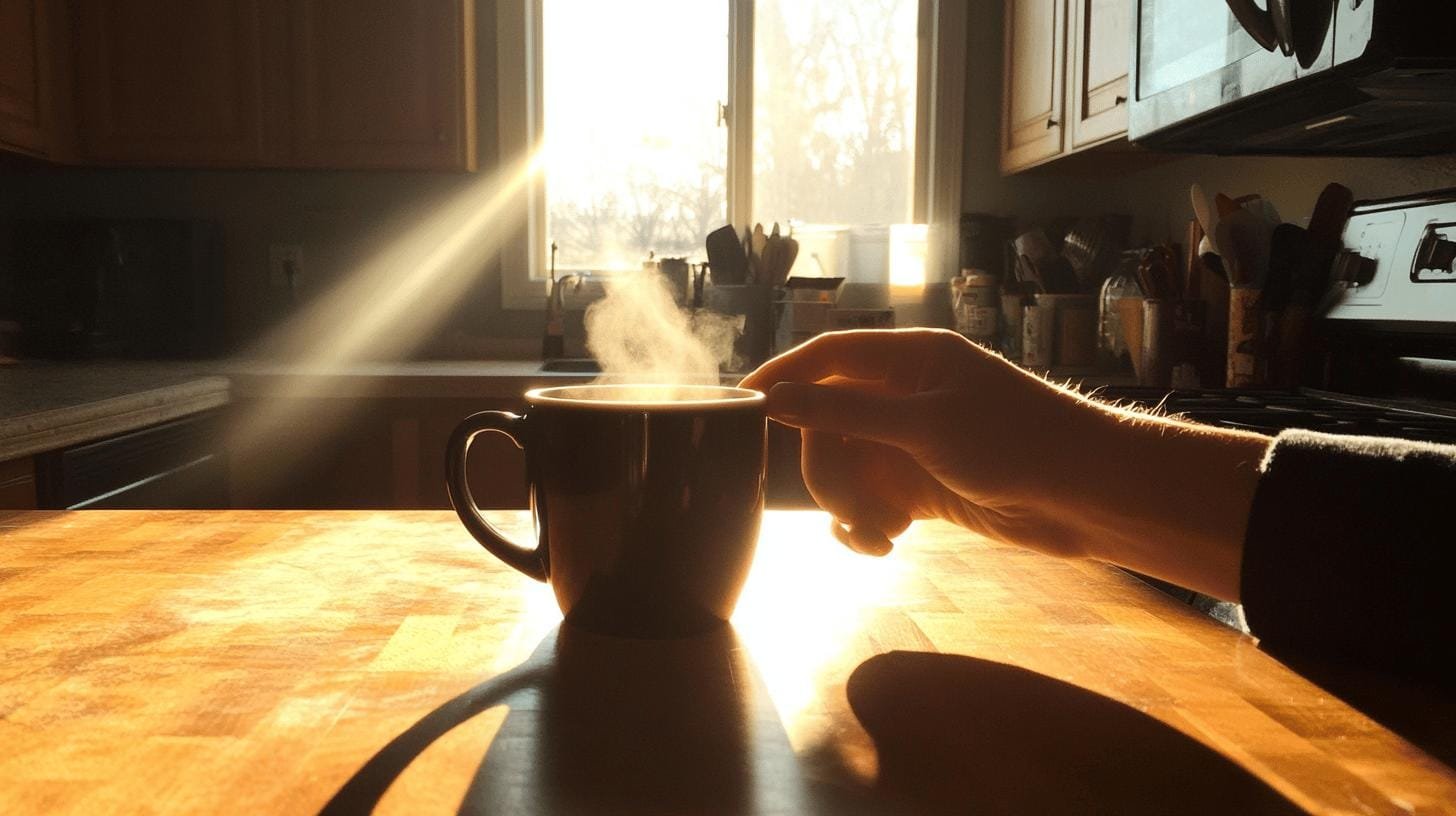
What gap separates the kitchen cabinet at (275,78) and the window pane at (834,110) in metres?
0.89

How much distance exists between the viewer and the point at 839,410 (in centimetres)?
58

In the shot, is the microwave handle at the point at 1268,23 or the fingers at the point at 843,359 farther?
the microwave handle at the point at 1268,23

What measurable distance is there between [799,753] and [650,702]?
0.07 m

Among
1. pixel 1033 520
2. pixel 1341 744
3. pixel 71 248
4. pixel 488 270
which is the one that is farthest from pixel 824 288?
pixel 1341 744

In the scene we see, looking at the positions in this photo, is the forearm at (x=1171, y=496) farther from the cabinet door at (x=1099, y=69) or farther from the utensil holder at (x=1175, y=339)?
the cabinet door at (x=1099, y=69)

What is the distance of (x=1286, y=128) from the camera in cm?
148

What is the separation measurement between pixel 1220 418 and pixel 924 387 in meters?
0.81

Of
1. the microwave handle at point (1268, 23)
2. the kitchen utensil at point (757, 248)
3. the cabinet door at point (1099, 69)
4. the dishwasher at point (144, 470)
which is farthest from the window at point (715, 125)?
the microwave handle at point (1268, 23)

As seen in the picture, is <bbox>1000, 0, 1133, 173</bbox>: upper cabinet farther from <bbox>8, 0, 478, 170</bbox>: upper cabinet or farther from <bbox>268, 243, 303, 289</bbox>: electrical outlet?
<bbox>268, 243, 303, 289</bbox>: electrical outlet

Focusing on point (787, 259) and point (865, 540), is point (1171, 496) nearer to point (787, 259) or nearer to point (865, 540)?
point (865, 540)

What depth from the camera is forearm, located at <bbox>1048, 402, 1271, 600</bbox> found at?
616 millimetres

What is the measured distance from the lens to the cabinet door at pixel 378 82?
2.60 m

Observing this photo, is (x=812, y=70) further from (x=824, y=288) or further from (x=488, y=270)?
(x=488, y=270)

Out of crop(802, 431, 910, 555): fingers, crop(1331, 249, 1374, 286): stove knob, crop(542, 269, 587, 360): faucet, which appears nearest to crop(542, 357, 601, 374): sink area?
crop(542, 269, 587, 360): faucet
